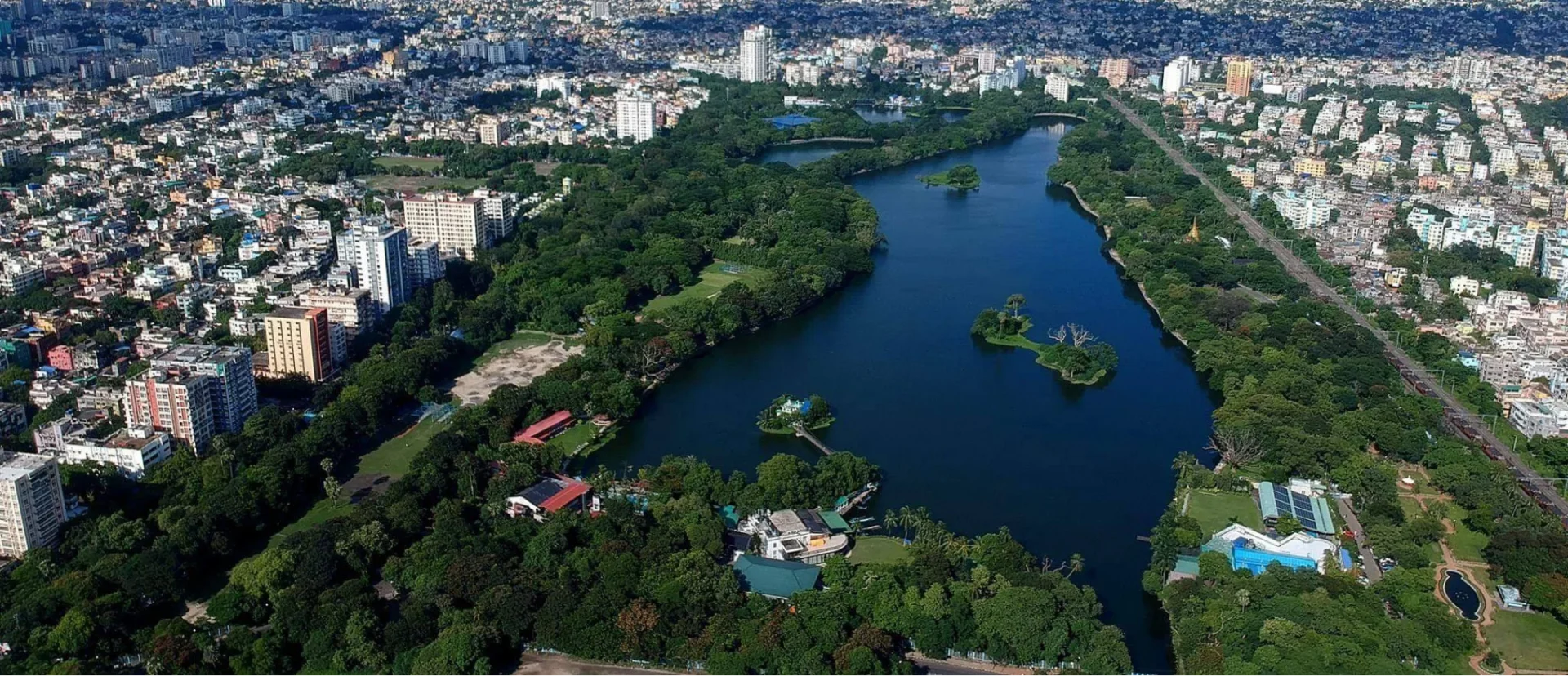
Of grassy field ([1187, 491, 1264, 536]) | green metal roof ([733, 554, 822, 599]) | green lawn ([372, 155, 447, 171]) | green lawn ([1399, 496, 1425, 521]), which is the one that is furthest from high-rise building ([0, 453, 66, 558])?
green lawn ([372, 155, 447, 171])

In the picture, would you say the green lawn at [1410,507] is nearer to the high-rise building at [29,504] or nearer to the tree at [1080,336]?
the tree at [1080,336]

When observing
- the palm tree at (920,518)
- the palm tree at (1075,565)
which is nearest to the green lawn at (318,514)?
the palm tree at (920,518)

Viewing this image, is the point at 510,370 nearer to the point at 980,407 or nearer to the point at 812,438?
the point at 812,438

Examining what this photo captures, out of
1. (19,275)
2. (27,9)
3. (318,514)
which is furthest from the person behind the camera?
(27,9)

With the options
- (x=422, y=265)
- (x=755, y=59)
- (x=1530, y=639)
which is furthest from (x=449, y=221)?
(x=755, y=59)

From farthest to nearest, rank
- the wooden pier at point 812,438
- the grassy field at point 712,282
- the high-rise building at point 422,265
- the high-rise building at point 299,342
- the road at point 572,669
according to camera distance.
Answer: the grassy field at point 712,282 < the high-rise building at point 422,265 < the high-rise building at point 299,342 < the wooden pier at point 812,438 < the road at point 572,669

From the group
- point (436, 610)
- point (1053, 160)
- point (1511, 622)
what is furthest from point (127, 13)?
point (1511, 622)
